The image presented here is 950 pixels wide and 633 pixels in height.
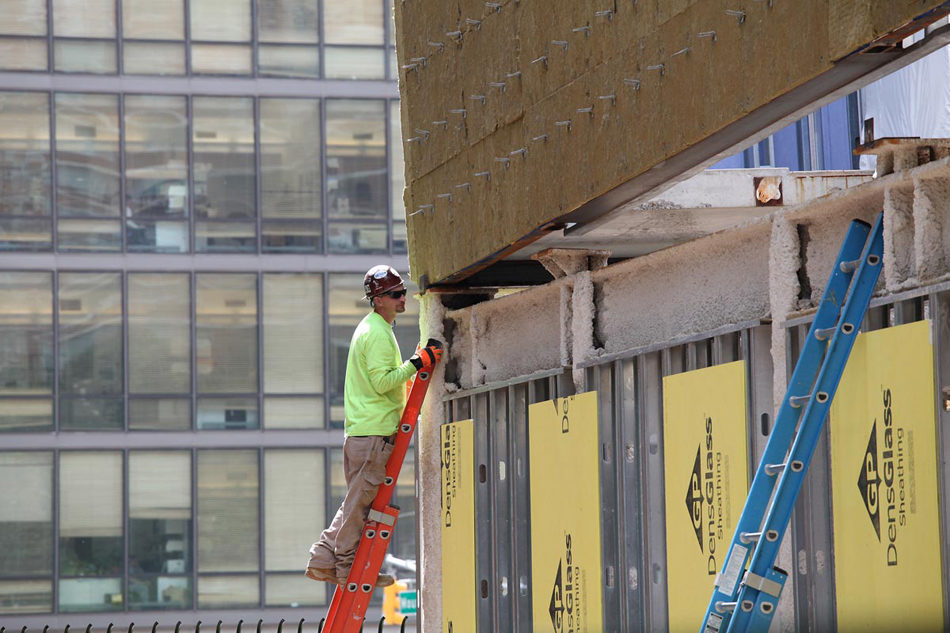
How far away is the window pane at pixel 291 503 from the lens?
1057 inches

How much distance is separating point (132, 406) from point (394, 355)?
18565 millimetres

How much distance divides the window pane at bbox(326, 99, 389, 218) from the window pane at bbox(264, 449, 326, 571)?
4.82m

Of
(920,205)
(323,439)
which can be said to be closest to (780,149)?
(920,205)

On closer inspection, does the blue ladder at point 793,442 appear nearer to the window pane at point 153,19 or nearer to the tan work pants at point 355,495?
the tan work pants at point 355,495

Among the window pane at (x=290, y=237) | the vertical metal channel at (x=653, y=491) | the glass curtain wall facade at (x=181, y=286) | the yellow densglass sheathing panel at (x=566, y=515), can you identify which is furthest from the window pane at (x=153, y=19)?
the vertical metal channel at (x=653, y=491)

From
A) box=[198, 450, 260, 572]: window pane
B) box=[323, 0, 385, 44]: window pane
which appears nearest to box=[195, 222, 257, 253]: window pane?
box=[198, 450, 260, 572]: window pane

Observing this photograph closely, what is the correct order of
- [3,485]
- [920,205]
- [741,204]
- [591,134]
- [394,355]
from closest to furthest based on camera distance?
1. [920,205]
2. [591,134]
3. [741,204]
4. [394,355]
5. [3,485]

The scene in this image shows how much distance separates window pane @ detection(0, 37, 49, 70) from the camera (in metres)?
26.6

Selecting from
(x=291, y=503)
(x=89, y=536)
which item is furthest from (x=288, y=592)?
(x=89, y=536)

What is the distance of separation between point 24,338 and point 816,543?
22738 millimetres

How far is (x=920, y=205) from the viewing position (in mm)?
5422

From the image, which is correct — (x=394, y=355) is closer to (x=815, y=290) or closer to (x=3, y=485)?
(x=815, y=290)

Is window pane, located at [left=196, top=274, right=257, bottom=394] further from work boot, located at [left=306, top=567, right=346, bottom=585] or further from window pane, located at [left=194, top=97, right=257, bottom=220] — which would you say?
work boot, located at [left=306, top=567, right=346, bottom=585]

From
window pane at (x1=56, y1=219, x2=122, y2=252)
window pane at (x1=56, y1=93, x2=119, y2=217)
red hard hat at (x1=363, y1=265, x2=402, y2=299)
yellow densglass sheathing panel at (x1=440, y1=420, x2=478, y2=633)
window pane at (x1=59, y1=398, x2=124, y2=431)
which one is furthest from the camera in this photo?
window pane at (x1=56, y1=93, x2=119, y2=217)
